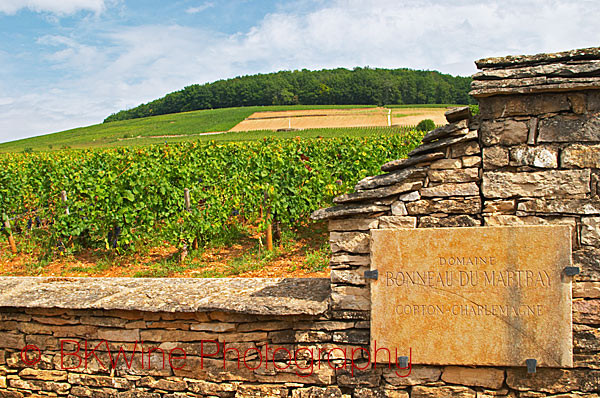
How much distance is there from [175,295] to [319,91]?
5653 cm

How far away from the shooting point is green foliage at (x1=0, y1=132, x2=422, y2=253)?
9062mm

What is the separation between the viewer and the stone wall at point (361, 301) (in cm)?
338

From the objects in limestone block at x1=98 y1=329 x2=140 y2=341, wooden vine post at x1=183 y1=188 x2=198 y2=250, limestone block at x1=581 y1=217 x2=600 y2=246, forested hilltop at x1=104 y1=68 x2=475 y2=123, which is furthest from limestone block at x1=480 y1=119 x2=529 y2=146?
forested hilltop at x1=104 y1=68 x2=475 y2=123

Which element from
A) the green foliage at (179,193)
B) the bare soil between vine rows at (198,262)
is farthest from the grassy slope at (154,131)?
the bare soil between vine rows at (198,262)

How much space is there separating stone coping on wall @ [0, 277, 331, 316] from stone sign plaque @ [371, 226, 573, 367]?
2.05ft

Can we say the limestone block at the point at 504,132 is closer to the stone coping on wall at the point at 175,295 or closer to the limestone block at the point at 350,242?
the limestone block at the point at 350,242

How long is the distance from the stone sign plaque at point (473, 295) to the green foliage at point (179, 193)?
574 cm

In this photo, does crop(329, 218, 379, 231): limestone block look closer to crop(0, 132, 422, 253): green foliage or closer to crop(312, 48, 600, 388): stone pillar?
crop(312, 48, 600, 388): stone pillar

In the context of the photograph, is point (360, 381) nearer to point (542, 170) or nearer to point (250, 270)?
point (542, 170)

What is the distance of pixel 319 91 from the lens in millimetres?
58781

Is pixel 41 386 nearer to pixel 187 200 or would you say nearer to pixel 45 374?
pixel 45 374

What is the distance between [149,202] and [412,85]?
Answer: 50092 mm

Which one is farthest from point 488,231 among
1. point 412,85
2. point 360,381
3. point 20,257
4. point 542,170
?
point 412,85

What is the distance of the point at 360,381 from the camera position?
12.4 feet
